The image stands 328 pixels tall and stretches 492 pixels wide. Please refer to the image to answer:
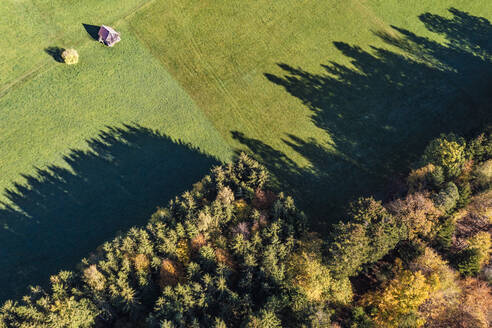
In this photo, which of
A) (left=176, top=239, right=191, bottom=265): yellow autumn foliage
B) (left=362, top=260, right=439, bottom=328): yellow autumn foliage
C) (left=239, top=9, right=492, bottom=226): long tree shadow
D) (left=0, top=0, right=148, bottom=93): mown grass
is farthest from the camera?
(left=0, top=0, right=148, bottom=93): mown grass

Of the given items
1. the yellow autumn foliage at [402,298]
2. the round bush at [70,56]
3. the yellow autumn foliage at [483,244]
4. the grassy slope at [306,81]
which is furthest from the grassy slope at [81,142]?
the yellow autumn foliage at [483,244]

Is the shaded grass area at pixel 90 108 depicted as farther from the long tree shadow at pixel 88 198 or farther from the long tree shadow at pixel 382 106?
the long tree shadow at pixel 382 106

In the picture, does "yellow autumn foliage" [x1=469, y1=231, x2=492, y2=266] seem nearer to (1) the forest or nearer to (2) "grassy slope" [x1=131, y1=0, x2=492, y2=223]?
(1) the forest

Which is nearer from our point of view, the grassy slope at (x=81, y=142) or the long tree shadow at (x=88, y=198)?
the long tree shadow at (x=88, y=198)

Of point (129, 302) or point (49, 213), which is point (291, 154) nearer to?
point (129, 302)

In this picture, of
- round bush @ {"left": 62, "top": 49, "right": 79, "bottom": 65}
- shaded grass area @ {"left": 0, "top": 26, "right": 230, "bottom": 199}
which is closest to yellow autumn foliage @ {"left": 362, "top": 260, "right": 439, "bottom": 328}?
shaded grass area @ {"left": 0, "top": 26, "right": 230, "bottom": 199}

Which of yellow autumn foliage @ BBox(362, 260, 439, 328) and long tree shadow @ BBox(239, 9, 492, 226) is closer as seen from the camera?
yellow autumn foliage @ BBox(362, 260, 439, 328)

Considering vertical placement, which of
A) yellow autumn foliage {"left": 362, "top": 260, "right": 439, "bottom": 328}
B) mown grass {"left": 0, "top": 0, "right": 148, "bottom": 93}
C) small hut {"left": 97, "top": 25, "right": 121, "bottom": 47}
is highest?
mown grass {"left": 0, "top": 0, "right": 148, "bottom": 93}
